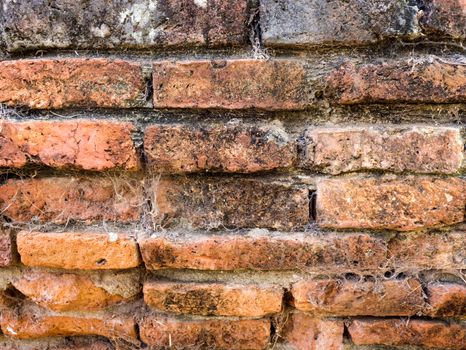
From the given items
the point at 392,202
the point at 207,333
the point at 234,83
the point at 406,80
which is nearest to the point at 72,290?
the point at 207,333

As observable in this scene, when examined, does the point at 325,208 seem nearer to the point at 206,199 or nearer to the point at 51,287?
the point at 206,199

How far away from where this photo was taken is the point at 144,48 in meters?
0.76

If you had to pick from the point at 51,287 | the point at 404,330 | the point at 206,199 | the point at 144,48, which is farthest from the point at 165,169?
the point at 404,330

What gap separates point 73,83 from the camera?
766 millimetres

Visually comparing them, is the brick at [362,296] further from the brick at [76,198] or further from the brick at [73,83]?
the brick at [73,83]

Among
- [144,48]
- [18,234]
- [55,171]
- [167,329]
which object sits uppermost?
[144,48]

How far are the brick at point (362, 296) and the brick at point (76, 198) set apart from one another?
0.37 meters

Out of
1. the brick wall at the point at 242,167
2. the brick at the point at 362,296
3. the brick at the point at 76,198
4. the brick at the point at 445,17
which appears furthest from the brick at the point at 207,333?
the brick at the point at 445,17

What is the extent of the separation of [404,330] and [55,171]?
747mm

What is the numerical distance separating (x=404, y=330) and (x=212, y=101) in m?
0.57

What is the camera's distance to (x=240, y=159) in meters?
0.76

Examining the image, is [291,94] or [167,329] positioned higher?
[291,94]

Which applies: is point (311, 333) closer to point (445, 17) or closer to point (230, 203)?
→ point (230, 203)

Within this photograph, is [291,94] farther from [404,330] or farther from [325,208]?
[404,330]
